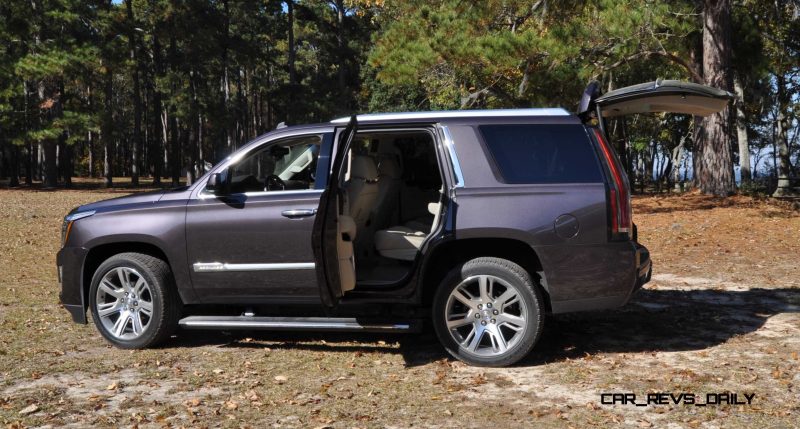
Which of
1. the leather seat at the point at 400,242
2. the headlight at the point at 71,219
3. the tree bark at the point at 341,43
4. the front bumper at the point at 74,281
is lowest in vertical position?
the front bumper at the point at 74,281

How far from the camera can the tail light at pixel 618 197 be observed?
5773 mm

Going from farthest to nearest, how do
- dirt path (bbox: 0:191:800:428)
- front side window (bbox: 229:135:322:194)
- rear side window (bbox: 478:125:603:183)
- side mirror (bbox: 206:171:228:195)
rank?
front side window (bbox: 229:135:322:194)
side mirror (bbox: 206:171:228:195)
rear side window (bbox: 478:125:603:183)
dirt path (bbox: 0:191:800:428)

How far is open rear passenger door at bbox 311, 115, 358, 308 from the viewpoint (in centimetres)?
559

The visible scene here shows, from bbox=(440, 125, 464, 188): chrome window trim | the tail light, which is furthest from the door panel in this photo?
the tail light

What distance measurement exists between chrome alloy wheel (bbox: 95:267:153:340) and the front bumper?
189 mm

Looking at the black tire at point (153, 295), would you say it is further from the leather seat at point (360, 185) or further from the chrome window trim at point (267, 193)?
the leather seat at point (360, 185)

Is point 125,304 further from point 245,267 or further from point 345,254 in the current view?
point 345,254

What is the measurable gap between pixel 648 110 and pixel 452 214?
93.4 inches

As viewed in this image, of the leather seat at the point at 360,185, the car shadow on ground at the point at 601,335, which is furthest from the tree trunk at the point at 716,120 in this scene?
the leather seat at the point at 360,185

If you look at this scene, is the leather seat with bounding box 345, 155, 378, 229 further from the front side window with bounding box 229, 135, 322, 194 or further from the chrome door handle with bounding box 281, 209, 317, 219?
the chrome door handle with bounding box 281, 209, 317, 219

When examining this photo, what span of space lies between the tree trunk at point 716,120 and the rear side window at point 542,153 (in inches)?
494

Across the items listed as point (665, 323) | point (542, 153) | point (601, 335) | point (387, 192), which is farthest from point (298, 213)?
point (665, 323)

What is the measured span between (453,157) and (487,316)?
4.20 ft

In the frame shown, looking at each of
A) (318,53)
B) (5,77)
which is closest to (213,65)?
(318,53)
